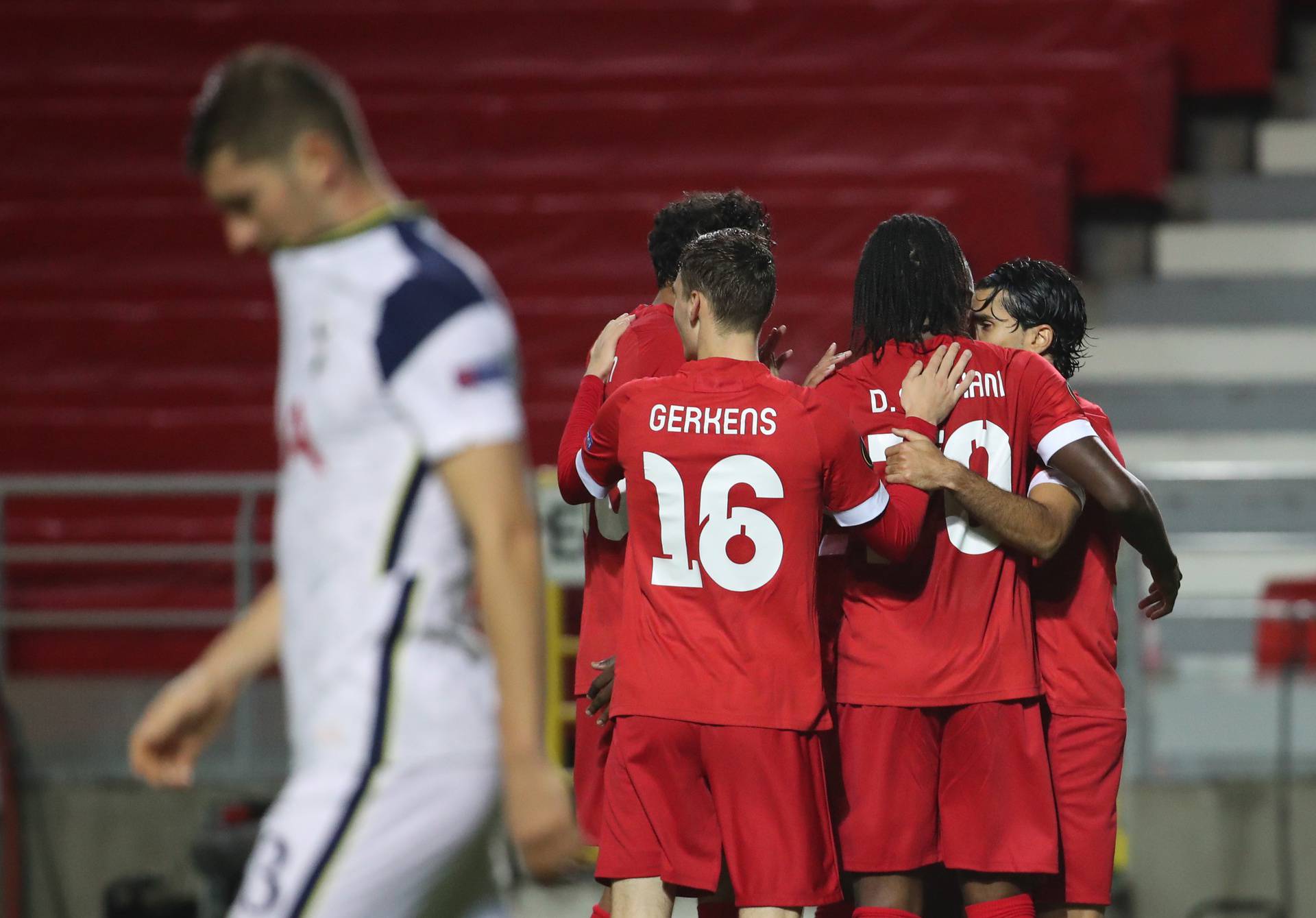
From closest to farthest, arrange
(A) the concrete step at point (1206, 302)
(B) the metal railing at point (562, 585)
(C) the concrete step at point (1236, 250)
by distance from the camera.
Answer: (B) the metal railing at point (562, 585)
(A) the concrete step at point (1206, 302)
(C) the concrete step at point (1236, 250)

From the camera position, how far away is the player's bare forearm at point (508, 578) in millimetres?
2371

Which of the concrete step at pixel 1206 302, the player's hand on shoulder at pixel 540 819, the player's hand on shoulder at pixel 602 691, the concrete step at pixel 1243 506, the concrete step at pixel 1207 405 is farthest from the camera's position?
the concrete step at pixel 1206 302

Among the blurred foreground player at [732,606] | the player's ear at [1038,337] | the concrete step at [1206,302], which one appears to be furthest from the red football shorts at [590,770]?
the concrete step at [1206,302]

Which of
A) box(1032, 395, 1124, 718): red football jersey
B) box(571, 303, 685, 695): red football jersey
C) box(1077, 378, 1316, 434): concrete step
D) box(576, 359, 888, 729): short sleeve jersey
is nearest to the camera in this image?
box(576, 359, 888, 729): short sleeve jersey

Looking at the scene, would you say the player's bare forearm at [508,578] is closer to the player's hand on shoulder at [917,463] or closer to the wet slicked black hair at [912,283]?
the player's hand on shoulder at [917,463]

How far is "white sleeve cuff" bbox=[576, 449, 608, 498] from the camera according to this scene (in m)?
3.90

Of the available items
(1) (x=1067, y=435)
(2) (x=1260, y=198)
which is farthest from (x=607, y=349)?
(2) (x=1260, y=198)

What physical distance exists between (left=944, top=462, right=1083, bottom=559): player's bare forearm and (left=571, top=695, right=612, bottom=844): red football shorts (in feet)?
3.42

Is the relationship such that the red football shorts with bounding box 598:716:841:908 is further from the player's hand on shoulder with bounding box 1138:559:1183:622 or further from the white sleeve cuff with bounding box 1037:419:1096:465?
the player's hand on shoulder with bounding box 1138:559:1183:622

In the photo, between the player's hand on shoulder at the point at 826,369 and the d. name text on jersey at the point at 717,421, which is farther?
the player's hand on shoulder at the point at 826,369

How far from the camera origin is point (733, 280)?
3.70 m

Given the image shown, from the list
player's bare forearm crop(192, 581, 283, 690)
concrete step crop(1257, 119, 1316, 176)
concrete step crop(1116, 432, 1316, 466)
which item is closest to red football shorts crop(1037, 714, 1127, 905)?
player's bare forearm crop(192, 581, 283, 690)

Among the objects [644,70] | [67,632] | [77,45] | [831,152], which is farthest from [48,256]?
[831,152]

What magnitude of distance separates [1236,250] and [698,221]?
744 cm
